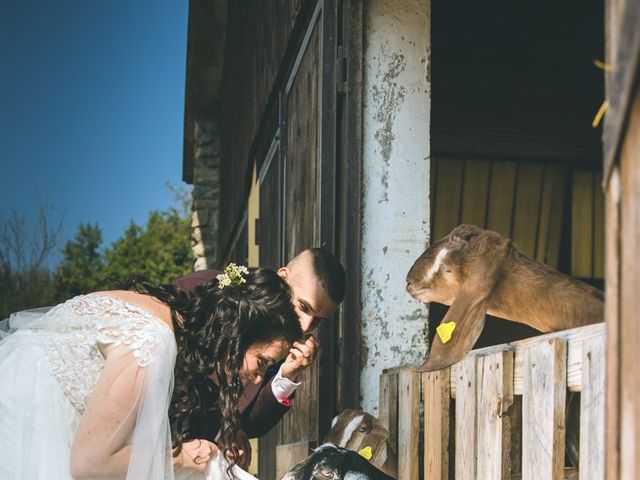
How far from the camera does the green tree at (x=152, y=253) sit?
66.9ft

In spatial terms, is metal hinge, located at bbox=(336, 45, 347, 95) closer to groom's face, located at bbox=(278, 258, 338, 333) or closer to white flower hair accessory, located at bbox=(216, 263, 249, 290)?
groom's face, located at bbox=(278, 258, 338, 333)

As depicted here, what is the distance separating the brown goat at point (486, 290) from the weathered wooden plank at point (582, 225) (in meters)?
3.55

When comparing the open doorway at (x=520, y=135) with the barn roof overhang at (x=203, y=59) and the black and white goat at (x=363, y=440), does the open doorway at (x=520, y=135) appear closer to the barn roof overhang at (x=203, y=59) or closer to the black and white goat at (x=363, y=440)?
the black and white goat at (x=363, y=440)

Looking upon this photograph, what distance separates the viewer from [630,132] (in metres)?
1.32

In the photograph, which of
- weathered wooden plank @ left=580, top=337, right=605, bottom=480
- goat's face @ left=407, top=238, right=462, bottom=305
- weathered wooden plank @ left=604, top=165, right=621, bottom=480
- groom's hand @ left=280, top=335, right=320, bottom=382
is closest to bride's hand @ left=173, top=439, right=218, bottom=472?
groom's hand @ left=280, top=335, right=320, bottom=382

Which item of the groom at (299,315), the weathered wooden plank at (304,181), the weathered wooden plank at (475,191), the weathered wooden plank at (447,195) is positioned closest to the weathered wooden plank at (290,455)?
the weathered wooden plank at (304,181)

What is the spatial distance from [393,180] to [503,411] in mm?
1485

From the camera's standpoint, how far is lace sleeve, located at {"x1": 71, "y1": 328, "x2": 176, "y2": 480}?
2783 millimetres

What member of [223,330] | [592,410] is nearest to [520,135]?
[223,330]

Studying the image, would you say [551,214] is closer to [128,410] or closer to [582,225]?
[582,225]

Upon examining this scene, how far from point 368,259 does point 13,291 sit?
11540 mm

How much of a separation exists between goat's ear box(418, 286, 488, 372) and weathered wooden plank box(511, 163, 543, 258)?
3.56m

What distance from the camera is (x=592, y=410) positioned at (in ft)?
7.00

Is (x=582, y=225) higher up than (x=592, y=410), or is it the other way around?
(x=582, y=225)
